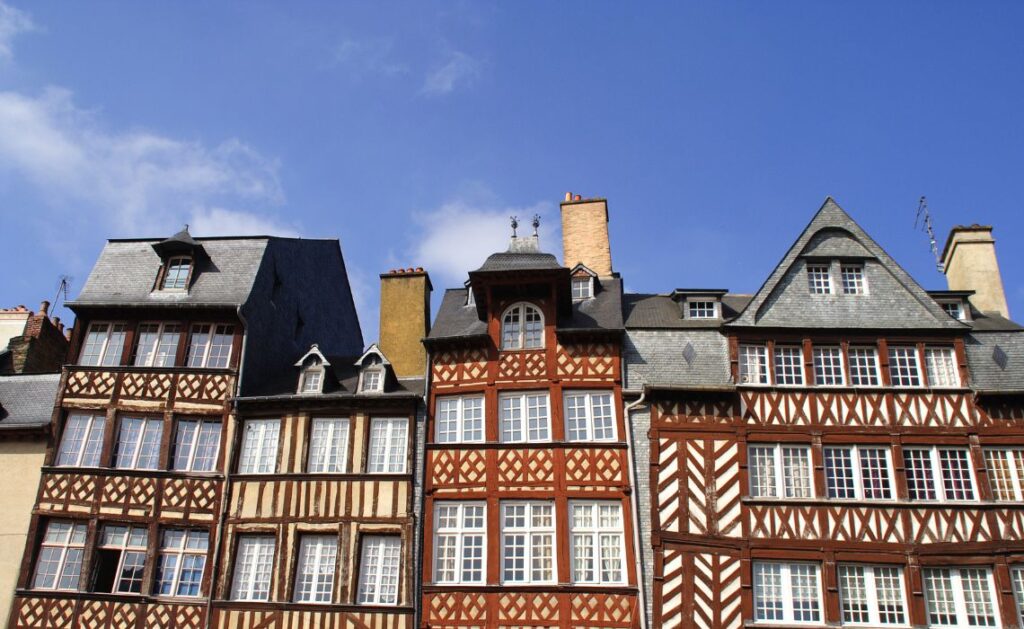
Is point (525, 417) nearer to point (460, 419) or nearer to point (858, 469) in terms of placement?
point (460, 419)

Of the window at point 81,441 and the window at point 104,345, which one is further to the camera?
the window at point 104,345

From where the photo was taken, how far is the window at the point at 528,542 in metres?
15.4

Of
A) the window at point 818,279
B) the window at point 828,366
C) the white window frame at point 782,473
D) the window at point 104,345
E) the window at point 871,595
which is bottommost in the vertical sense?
the window at point 871,595

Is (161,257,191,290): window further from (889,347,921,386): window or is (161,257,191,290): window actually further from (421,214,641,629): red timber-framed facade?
(889,347,921,386): window

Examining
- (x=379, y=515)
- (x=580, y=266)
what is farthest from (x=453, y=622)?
(x=580, y=266)

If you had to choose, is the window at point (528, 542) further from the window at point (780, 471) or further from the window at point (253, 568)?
the window at point (253, 568)

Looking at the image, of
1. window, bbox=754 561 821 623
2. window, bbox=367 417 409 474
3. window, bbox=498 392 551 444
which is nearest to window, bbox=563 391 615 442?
window, bbox=498 392 551 444

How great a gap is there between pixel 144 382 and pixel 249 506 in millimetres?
3387

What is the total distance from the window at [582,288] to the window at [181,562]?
826 centimetres

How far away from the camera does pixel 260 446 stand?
1719cm

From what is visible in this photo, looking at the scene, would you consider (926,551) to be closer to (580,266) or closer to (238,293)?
(580,266)

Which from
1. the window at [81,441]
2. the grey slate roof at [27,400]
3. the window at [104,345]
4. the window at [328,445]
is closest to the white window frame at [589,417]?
the window at [328,445]

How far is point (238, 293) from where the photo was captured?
18562 mm

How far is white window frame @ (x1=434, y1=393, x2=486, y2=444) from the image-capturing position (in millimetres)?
16750
